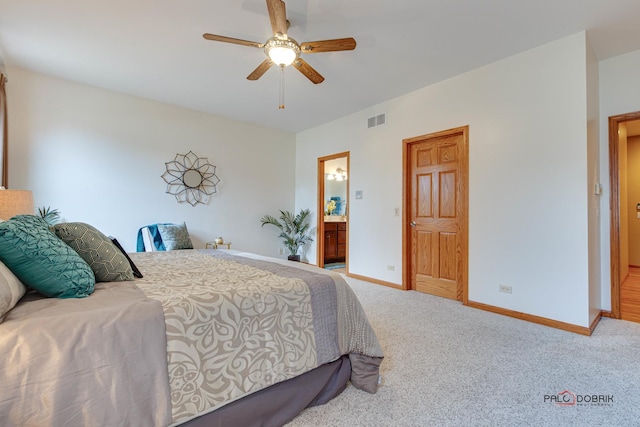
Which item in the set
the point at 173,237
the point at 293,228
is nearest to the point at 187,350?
the point at 173,237

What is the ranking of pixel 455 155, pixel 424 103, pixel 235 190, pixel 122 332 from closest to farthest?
pixel 122 332 < pixel 455 155 < pixel 424 103 < pixel 235 190

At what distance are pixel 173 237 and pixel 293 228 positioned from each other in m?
2.31

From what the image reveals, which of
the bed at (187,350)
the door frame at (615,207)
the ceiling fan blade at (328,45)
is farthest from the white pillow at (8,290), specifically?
the door frame at (615,207)

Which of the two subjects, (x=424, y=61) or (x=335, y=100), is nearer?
(x=424, y=61)

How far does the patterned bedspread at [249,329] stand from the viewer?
1103mm

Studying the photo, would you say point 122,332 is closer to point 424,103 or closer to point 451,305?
point 451,305

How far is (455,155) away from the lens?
354 centimetres

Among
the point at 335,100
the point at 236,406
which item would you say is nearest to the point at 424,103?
the point at 335,100

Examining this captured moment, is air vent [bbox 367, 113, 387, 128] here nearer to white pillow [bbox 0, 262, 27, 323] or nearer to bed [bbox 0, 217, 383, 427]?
bed [bbox 0, 217, 383, 427]

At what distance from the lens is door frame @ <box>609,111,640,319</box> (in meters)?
2.91

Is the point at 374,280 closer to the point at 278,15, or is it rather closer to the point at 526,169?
the point at 526,169

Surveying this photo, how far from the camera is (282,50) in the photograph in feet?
7.44

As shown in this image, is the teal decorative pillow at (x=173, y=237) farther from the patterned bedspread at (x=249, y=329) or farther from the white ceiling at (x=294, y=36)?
the patterned bedspread at (x=249, y=329)

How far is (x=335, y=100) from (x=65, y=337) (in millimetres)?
4005
